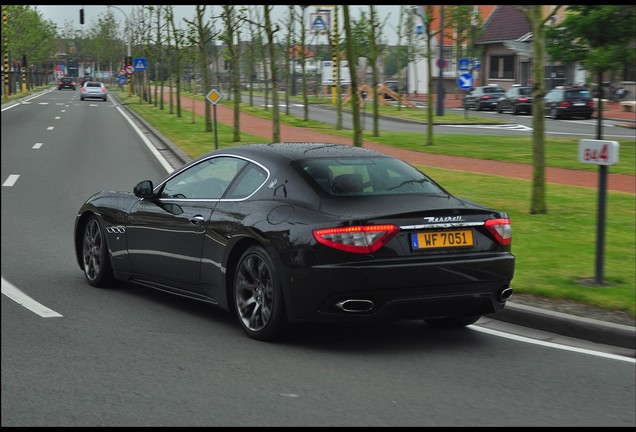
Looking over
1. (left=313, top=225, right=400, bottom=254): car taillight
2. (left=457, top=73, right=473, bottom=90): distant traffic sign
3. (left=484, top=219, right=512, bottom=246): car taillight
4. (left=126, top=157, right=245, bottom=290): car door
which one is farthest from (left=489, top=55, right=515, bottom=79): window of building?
(left=313, top=225, right=400, bottom=254): car taillight

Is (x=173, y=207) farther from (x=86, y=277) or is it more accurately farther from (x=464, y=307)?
(x=464, y=307)

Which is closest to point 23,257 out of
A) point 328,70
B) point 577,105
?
point 577,105

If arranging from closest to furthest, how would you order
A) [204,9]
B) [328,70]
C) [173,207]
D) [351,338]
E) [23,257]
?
[351,338], [173,207], [23,257], [204,9], [328,70]

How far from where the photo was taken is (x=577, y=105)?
47469 millimetres

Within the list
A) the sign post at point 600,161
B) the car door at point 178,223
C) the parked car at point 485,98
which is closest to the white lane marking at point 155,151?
the car door at point 178,223

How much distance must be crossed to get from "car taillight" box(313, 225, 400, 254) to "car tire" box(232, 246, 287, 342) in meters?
0.50

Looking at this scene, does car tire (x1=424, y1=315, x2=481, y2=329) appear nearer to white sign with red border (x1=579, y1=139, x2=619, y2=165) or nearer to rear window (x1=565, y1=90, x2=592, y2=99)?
white sign with red border (x1=579, y1=139, x2=619, y2=165)

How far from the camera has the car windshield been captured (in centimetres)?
691

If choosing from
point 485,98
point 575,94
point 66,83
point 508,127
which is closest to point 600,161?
point 508,127

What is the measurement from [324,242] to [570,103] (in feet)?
141

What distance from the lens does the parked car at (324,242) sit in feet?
21.2

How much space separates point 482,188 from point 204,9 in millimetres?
22980

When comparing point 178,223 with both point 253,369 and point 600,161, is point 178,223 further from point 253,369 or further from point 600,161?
point 600,161

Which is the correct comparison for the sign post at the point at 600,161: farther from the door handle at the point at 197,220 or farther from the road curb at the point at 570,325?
the door handle at the point at 197,220
